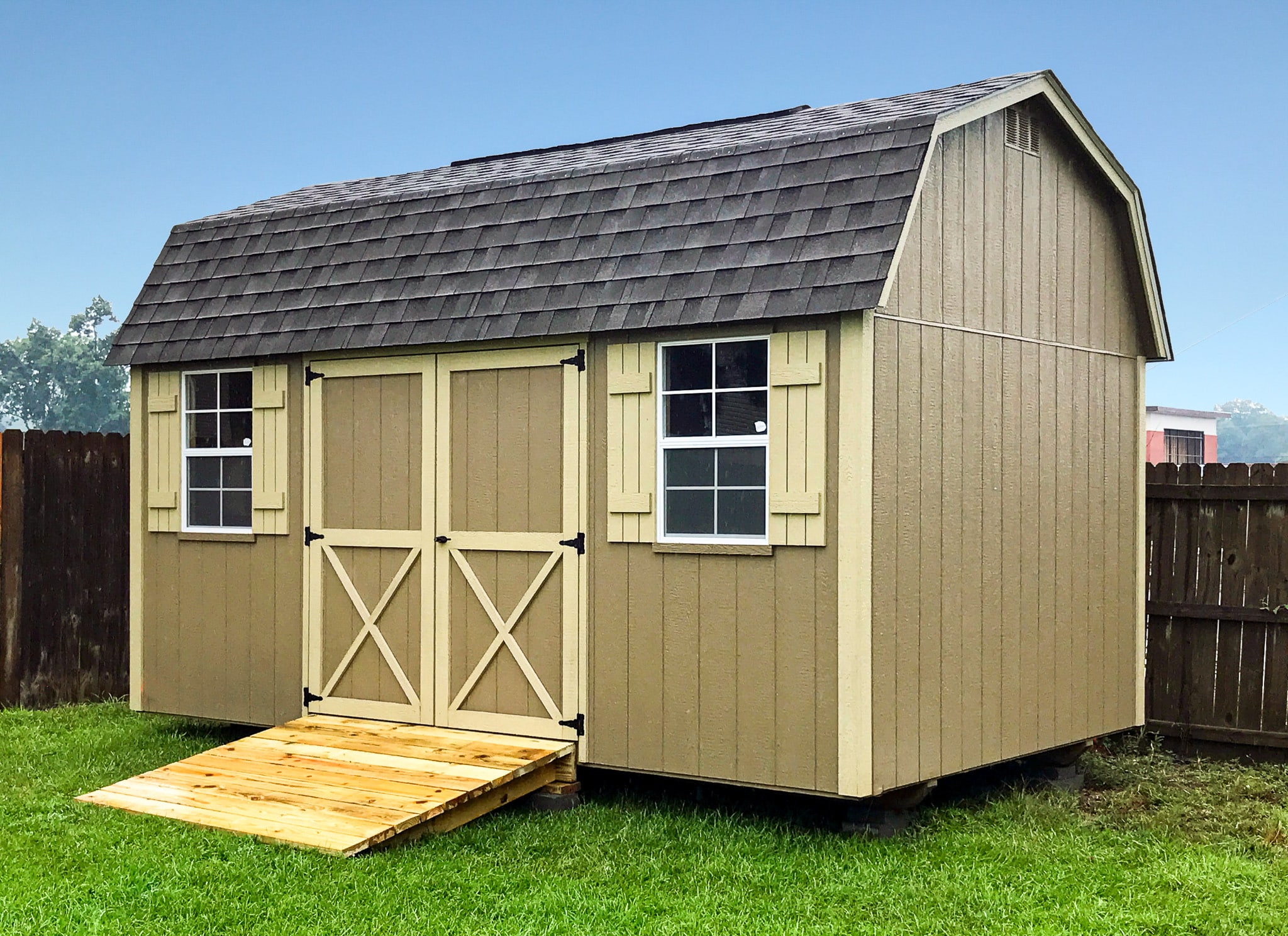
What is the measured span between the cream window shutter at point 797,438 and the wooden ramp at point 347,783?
1.75 metres

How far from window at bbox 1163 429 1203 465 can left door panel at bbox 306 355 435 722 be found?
20.0 metres

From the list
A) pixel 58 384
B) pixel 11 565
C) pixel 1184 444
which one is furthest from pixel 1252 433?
pixel 11 565

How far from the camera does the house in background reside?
2433 centimetres

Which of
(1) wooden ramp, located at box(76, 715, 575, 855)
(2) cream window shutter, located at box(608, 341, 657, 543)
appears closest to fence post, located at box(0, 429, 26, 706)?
(1) wooden ramp, located at box(76, 715, 575, 855)

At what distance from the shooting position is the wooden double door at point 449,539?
7.12 meters

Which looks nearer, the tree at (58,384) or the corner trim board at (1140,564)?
the corner trim board at (1140,564)

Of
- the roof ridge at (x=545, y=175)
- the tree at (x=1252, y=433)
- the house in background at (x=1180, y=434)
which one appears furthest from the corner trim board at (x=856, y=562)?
the tree at (x=1252, y=433)

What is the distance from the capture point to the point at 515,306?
7172 mm

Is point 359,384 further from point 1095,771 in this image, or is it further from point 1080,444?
point 1095,771

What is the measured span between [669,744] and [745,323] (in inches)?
82.2

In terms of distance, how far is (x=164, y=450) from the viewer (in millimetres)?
8734

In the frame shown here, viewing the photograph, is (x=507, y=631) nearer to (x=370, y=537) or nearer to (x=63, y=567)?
(x=370, y=537)

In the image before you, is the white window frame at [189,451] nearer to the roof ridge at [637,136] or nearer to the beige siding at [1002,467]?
the roof ridge at [637,136]

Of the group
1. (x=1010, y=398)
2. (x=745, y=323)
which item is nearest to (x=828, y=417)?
(x=745, y=323)
